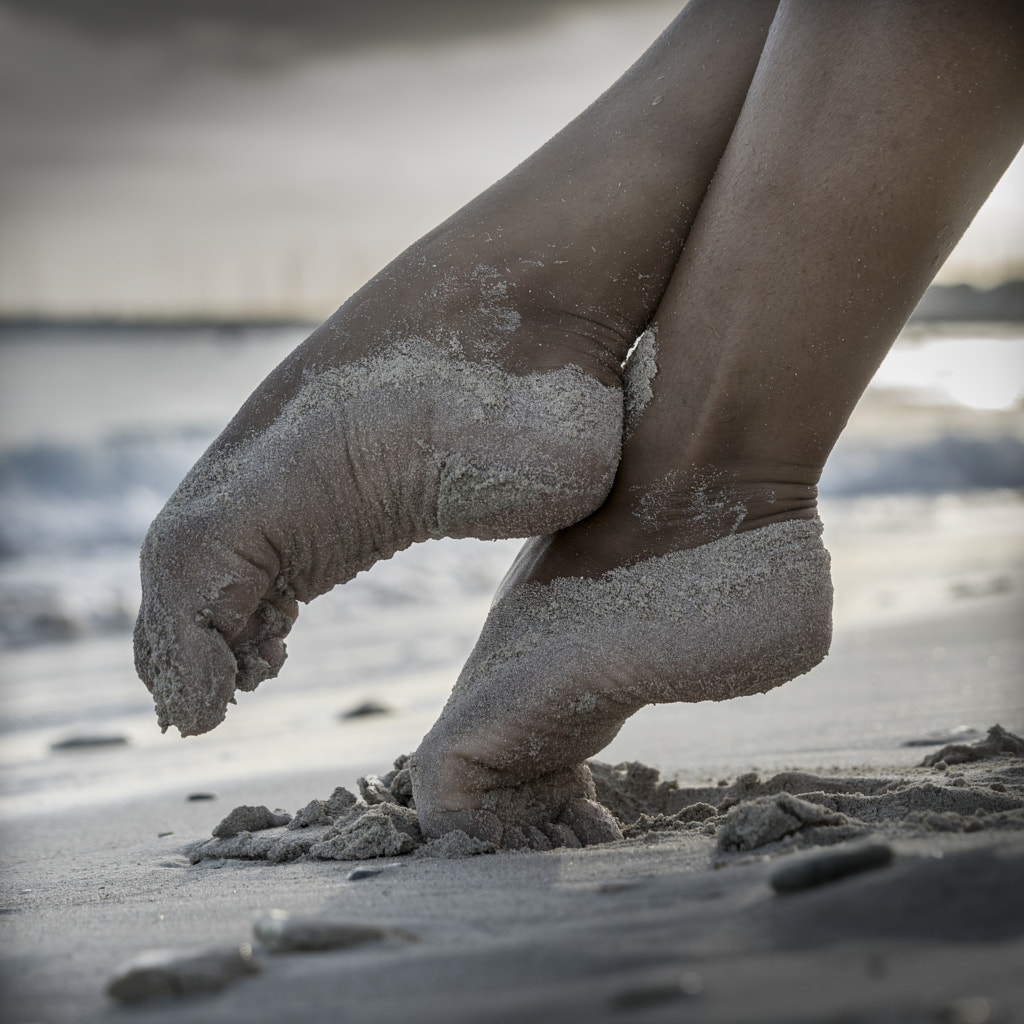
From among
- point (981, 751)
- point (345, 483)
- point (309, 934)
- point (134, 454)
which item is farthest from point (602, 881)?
point (134, 454)

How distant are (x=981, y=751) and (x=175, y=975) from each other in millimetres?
1287

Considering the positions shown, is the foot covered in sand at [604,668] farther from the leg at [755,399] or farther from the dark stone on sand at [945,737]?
the dark stone on sand at [945,737]

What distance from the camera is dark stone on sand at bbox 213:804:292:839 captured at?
1550 mm

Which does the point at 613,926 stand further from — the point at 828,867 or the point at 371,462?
the point at 371,462

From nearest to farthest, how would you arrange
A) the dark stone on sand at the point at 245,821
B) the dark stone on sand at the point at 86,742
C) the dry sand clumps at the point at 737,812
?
1. the dry sand clumps at the point at 737,812
2. the dark stone on sand at the point at 245,821
3. the dark stone on sand at the point at 86,742

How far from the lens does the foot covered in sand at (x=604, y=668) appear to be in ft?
4.58

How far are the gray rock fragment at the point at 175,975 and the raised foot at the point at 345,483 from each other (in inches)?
26.0

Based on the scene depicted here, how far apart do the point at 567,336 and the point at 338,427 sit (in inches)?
12.7

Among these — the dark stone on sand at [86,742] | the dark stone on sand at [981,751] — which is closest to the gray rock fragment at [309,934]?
the dark stone on sand at [981,751]

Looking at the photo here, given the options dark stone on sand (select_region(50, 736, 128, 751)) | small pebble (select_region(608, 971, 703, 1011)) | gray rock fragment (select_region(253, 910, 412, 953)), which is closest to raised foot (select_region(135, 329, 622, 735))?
gray rock fragment (select_region(253, 910, 412, 953))

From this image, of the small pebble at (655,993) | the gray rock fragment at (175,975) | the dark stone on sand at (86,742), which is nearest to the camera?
the small pebble at (655,993)

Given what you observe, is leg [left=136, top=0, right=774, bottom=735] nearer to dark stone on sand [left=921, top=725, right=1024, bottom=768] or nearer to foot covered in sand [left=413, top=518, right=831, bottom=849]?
foot covered in sand [left=413, top=518, right=831, bottom=849]

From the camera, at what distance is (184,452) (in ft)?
29.6

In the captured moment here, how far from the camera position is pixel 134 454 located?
8719 mm
